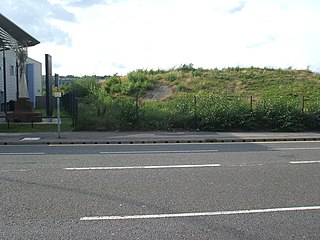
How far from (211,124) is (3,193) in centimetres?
1472

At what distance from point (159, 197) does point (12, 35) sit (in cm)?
2568

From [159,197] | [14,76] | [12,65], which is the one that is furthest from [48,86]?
[159,197]

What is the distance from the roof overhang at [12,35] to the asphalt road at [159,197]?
18.0 metres

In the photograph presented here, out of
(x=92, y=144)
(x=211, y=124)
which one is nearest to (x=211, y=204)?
(x=92, y=144)

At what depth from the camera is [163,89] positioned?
39844 mm

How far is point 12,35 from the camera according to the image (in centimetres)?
2788

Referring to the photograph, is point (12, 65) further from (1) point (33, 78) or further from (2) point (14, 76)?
(1) point (33, 78)

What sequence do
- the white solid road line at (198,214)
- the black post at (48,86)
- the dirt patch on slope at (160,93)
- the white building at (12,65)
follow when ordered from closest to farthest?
the white solid road line at (198,214) < the white building at (12,65) < the black post at (48,86) < the dirt patch on slope at (160,93)

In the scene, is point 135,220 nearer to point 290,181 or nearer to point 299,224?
point 299,224

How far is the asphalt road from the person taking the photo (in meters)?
4.64

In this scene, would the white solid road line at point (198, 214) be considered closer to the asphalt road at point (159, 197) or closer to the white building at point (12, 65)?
the asphalt road at point (159, 197)

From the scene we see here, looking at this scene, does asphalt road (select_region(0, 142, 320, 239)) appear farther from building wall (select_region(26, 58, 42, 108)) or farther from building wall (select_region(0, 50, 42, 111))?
building wall (select_region(26, 58, 42, 108))

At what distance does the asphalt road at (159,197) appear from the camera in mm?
4641

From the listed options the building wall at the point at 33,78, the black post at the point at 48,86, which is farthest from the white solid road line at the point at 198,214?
the building wall at the point at 33,78
